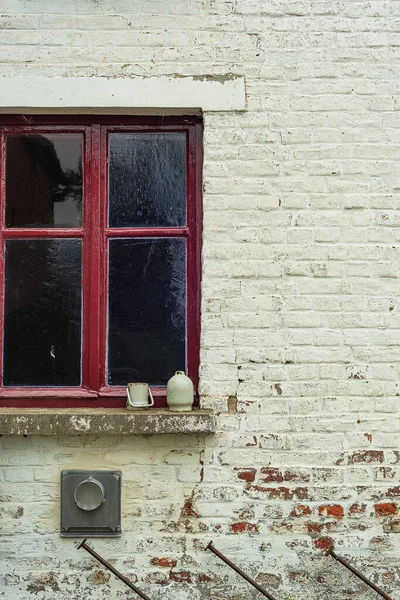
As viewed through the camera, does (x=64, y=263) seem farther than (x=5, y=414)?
Yes

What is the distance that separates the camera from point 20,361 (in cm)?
370

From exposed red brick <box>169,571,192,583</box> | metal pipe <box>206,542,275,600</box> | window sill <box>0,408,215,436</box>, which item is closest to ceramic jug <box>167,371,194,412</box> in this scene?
window sill <box>0,408,215,436</box>

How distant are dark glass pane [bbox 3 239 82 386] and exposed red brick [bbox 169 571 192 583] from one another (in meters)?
1.06

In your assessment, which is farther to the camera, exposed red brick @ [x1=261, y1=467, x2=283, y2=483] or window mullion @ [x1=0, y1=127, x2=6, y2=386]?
window mullion @ [x1=0, y1=127, x2=6, y2=386]

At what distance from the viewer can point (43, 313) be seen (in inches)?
147

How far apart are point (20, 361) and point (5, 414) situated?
35 cm

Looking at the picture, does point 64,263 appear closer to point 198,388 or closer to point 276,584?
point 198,388

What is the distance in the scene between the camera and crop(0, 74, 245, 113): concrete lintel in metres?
3.63

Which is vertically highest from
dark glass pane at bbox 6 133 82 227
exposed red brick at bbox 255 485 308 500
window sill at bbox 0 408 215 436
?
dark glass pane at bbox 6 133 82 227

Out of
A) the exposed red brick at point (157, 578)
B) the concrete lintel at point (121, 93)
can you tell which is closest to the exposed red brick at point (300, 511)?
the exposed red brick at point (157, 578)

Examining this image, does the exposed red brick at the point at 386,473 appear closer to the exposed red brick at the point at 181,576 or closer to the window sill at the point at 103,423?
the window sill at the point at 103,423

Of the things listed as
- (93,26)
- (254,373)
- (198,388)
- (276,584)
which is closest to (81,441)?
(198,388)

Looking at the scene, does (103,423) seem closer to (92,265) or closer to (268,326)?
(92,265)

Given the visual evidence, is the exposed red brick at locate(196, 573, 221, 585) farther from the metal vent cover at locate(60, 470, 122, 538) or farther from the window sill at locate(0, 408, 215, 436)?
the window sill at locate(0, 408, 215, 436)
